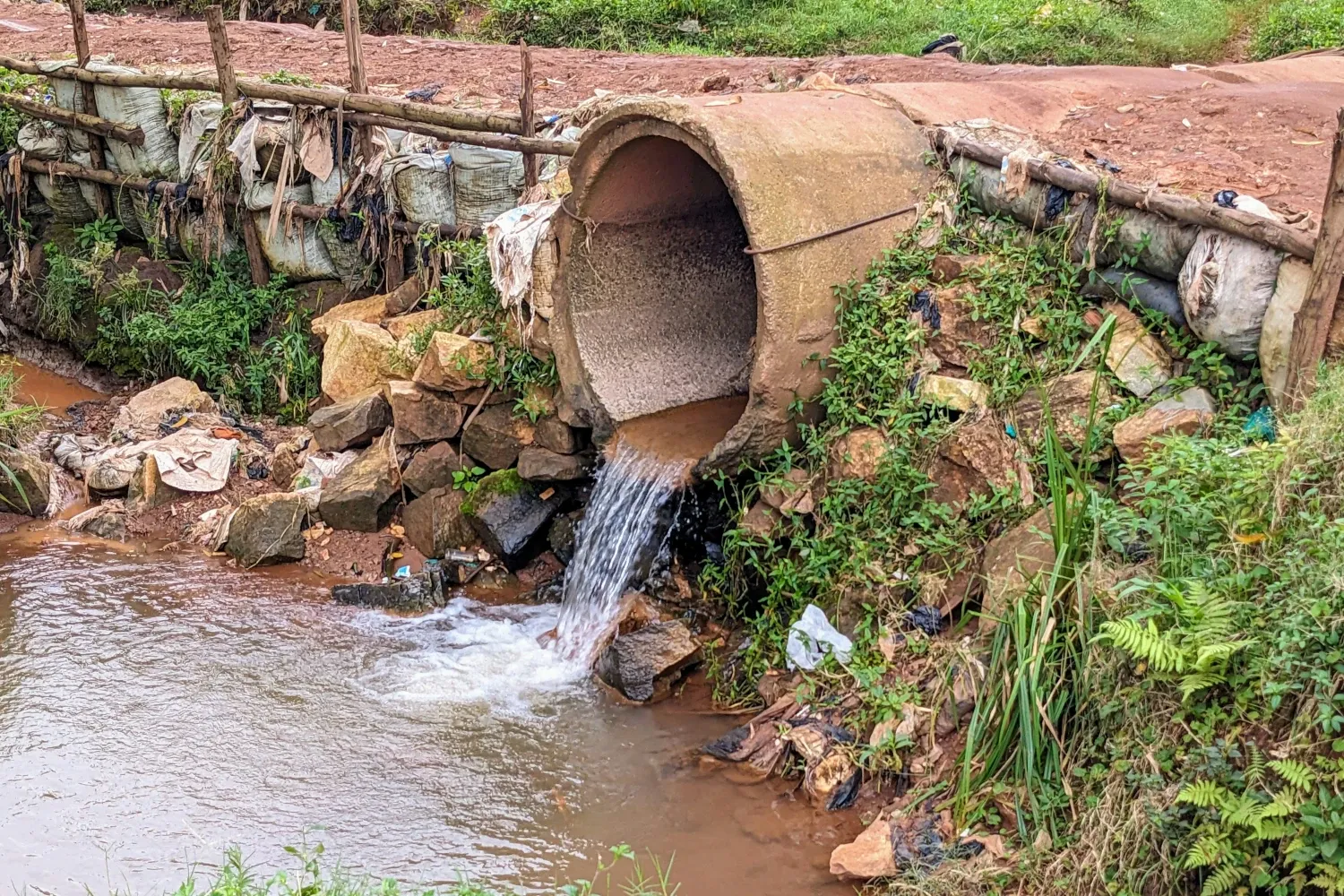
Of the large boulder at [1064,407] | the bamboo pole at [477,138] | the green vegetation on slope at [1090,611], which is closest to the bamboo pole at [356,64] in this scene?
the bamboo pole at [477,138]

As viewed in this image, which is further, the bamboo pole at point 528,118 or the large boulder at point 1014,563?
the bamboo pole at point 528,118

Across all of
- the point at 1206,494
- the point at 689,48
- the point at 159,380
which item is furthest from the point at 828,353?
the point at 689,48

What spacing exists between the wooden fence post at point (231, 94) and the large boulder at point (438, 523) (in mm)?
2558

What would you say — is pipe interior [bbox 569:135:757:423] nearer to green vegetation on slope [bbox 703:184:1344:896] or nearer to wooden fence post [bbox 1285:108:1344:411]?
green vegetation on slope [bbox 703:184:1344:896]

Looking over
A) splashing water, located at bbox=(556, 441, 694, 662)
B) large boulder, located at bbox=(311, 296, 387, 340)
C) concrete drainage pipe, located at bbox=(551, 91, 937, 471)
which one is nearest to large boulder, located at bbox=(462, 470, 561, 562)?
splashing water, located at bbox=(556, 441, 694, 662)

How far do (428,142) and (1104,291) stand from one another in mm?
4262

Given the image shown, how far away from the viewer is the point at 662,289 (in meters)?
6.34

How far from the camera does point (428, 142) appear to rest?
7156 millimetres

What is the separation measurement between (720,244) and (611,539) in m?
1.98

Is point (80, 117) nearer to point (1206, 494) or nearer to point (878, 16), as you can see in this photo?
point (878, 16)

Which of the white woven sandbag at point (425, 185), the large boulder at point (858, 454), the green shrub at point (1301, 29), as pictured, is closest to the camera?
the large boulder at point (858, 454)

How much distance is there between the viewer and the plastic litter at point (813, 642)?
457 centimetres

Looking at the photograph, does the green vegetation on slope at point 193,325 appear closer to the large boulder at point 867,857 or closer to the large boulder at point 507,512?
the large boulder at point 507,512

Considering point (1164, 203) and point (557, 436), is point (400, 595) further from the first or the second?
point (1164, 203)
